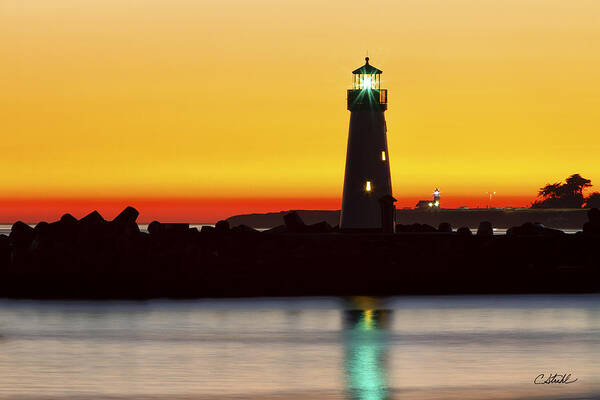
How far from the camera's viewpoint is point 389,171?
3766 centimetres

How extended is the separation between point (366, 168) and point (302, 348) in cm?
1759

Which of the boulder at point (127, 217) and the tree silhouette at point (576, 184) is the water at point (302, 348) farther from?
the tree silhouette at point (576, 184)

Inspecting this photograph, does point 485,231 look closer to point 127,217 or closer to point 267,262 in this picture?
point 267,262

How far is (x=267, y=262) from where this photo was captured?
1271 inches

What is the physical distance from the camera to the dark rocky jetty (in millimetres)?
30906

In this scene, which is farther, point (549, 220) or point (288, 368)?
point (549, 220)

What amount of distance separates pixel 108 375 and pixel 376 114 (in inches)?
896

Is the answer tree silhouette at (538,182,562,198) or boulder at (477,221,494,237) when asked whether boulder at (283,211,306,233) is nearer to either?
boulder at (477,221,494,237)

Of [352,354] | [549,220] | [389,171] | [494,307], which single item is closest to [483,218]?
[549,220]

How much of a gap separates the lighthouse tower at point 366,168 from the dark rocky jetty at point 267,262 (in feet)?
11.5

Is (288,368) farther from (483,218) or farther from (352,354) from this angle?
(483,218)
